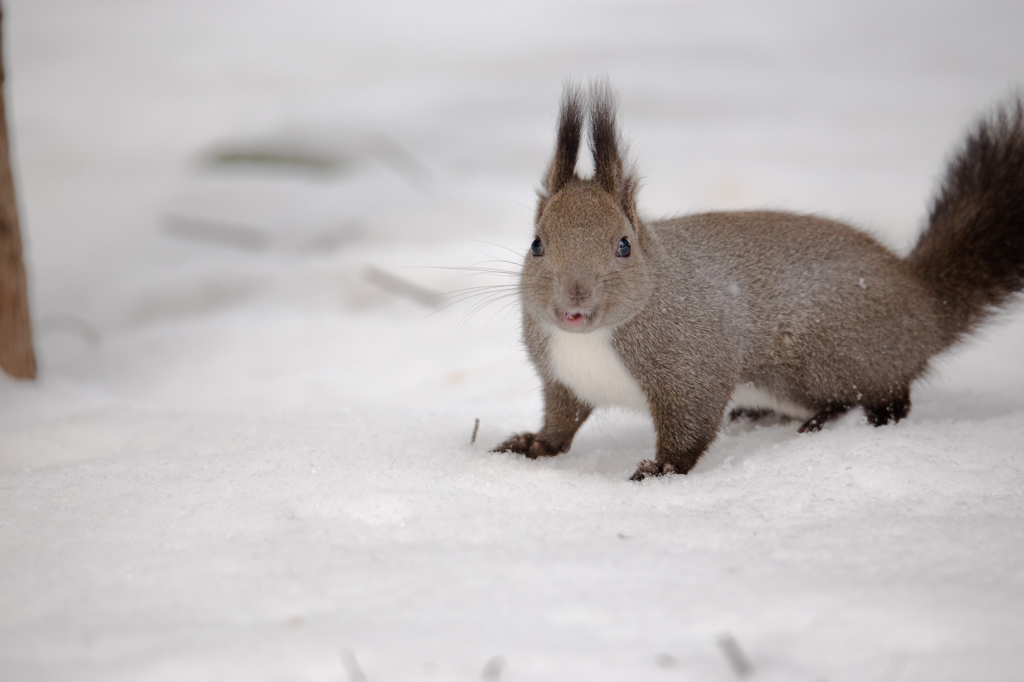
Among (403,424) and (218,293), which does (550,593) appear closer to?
(403,424)

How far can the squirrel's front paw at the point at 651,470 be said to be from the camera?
212 centimetres

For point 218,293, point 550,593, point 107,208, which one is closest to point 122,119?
point 107,208

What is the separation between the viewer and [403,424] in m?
2.52

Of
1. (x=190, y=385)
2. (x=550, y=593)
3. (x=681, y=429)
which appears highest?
(x=550, y=593)

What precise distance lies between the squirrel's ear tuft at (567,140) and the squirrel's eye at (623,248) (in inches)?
9.4

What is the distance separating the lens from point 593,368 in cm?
223

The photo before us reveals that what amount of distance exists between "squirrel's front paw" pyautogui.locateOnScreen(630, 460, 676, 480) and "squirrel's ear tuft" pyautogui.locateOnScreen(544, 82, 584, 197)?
0.73 metres

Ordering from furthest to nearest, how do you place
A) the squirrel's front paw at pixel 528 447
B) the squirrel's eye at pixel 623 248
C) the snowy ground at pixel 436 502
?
1. the squirrel's front paw at pixel 528 447
2. the squirrel's eye at pixel 623 248
3. the snowy ground at pixel 436 502

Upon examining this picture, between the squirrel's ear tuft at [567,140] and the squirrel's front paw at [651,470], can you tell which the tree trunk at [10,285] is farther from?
the squirrel's front paw at [651,470]

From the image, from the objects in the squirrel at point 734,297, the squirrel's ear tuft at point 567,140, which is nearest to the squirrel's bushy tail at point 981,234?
the squirrel at point 734,297

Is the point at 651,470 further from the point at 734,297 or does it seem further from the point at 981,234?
the point at 981,234

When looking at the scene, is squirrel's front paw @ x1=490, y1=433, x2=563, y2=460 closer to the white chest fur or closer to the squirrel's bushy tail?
the white chest fur

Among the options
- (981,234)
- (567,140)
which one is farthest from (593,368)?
(981,234)

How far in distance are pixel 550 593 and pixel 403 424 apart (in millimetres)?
1197
